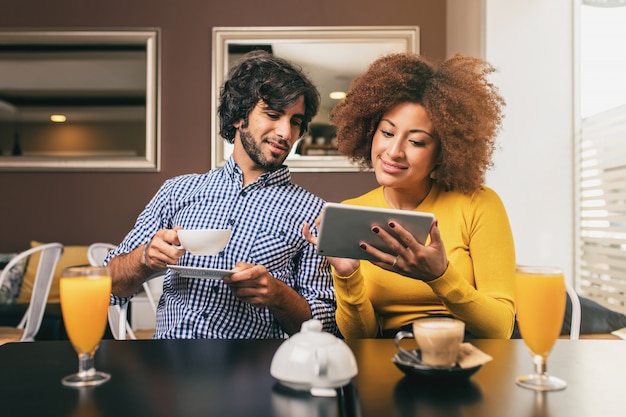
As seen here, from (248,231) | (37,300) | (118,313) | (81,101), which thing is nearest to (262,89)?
(248,231)

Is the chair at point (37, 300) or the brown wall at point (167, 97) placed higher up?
the brown wall at point (167, 97)

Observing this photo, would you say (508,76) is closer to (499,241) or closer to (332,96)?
(332,96)

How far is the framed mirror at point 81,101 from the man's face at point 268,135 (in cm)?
256

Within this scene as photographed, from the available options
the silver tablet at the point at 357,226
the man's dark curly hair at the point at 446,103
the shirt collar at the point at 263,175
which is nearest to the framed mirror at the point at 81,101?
the shirt collar at the point at 263,175

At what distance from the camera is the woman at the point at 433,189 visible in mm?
1366

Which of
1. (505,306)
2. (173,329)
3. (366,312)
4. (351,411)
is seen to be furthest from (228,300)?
(351,411)

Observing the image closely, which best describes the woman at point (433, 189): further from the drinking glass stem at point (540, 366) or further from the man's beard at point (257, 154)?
the drinking glass stem at point (540, 366)

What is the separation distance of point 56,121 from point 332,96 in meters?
1.88

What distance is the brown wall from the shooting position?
13.7 ft

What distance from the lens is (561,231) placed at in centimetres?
312

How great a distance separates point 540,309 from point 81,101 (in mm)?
3899

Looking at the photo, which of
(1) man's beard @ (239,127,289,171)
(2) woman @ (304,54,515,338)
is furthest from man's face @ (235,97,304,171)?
(2) woman @ (304,54,515,338)

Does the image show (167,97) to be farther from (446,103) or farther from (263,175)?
(446,103)

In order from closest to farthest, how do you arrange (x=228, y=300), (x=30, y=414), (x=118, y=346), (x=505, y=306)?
(x=30, y=414)
(x=118, y=346)
(x=505, y=306)
(x=228, y=300)
